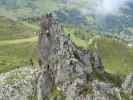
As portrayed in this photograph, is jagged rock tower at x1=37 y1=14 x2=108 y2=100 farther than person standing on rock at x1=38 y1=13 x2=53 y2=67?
No

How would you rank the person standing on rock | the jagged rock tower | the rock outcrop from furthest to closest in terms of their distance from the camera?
the person standing on rock
the jagged rock tower
the rock outcrop

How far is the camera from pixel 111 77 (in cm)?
10544

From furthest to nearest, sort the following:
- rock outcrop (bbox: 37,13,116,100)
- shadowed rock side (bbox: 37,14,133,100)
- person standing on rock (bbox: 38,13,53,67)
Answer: person standing on rock (bbox: 38,13,53,67)
rock outcrop (bbox: 37,13,116,100)
shadowed rock side (bbox: 37,14,133,100)

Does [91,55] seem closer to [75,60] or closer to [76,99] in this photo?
[75,60]

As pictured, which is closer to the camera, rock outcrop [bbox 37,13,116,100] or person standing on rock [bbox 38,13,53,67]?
rock outcrop [bbox 37,13,116,100]

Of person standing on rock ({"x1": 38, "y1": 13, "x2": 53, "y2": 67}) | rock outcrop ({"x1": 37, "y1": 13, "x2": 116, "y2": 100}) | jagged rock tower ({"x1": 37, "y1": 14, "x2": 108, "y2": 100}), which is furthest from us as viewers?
person standing on rock ({"x1": 38, "y1": 13, "x2": 53, "y2": 67})

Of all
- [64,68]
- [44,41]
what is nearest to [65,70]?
[64,68]

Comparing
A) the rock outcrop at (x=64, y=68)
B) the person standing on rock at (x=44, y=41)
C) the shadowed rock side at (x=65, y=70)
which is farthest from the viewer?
the person standing on rock at (x=44, y=41)

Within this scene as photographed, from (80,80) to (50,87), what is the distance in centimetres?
839

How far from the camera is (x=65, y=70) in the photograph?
97.3 meters

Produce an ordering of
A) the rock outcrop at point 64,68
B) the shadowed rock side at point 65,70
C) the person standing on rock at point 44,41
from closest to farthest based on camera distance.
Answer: the shadowed rock side at point 65,70 → the rock outcrop at point 64,68 → the person standing on rock at point 44,41

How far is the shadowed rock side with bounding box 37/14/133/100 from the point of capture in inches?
3649

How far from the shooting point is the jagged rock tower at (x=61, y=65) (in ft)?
310

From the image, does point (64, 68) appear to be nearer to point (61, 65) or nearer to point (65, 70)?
point (65, 70)
